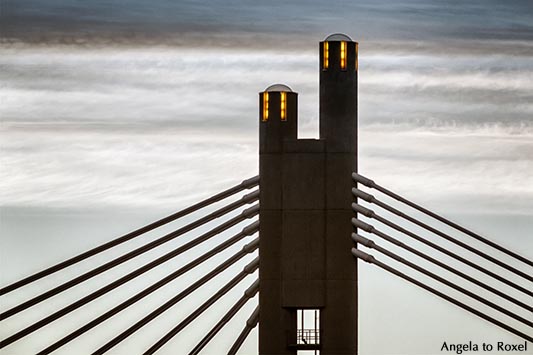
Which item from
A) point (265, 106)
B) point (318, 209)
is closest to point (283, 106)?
point (265, 106)

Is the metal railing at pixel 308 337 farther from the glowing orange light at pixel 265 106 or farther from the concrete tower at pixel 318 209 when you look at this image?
the glowing orange light at pixel 265 106

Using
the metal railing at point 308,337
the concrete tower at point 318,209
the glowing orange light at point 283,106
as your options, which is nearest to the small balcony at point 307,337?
the metal railing at point 308,337

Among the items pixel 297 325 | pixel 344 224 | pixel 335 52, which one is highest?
pixel 335 52

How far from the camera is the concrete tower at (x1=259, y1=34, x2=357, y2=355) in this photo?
21156 millimetres

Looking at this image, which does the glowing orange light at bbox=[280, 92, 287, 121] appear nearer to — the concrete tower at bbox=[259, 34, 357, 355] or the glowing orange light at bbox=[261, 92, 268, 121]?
the concrete tower at bbox=[259, 34, 357, 355]

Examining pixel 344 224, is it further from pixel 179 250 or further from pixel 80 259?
pixel 80 259

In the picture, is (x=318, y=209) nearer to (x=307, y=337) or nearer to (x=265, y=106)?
(x=265, y=106)

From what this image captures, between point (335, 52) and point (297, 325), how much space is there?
12.8ft

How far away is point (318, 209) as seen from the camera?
69.5 ft

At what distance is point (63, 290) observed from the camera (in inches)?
810

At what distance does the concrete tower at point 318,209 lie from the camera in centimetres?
2116

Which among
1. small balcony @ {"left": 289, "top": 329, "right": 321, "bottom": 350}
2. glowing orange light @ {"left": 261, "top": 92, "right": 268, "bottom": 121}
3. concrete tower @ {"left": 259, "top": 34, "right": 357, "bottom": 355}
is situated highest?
glowing orange light @ {"left": 261, "top": 92, "right": 268, "bottom": 121}

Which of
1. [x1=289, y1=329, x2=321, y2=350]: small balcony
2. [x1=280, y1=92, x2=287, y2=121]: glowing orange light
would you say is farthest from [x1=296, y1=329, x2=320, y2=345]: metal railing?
[x1=280, y1=92, x2=287, y2=121]: glowing orange light

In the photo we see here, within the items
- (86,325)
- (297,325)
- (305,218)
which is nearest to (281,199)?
(305,218)
